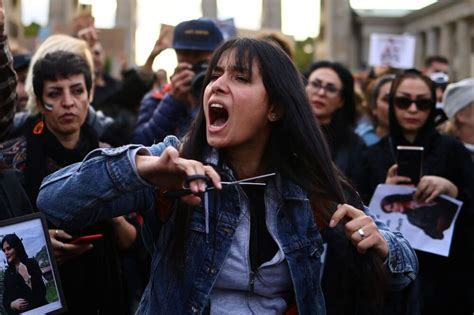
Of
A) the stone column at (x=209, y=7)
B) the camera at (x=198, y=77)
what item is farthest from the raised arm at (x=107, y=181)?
the stone column at (x=209, y=7)

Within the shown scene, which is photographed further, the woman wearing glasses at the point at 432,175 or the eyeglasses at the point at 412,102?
the eyeglasses at the point at 412,102

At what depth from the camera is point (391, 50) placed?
13.2m

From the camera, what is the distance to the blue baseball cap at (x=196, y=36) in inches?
247

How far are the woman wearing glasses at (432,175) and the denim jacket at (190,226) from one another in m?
2.22

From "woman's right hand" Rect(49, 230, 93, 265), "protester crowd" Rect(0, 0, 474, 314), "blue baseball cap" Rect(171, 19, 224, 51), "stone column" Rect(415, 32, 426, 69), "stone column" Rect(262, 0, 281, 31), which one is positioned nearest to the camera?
"protester crowd" Rect(0, 0, 474, 314)

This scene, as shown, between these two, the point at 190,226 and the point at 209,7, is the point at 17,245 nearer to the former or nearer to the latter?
the point at 190,226

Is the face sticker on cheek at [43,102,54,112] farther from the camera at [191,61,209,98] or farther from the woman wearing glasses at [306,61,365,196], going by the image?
the woman wearing glasses at [306,61,365,196]

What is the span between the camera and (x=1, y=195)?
367 cm

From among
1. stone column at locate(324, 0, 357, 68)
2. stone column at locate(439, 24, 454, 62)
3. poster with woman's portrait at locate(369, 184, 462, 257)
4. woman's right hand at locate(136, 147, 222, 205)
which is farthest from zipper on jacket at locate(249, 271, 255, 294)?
stone column at locate(324, 0, 357, 68)

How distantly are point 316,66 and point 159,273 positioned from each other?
180 inches

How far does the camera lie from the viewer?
18.8ft

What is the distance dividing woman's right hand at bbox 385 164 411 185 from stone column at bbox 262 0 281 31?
6074 centimetres

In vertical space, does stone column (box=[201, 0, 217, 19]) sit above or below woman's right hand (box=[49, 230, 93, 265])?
above

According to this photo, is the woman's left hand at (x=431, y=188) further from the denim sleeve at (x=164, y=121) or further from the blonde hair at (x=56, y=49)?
the blonde hair at (x=56, y=49)
